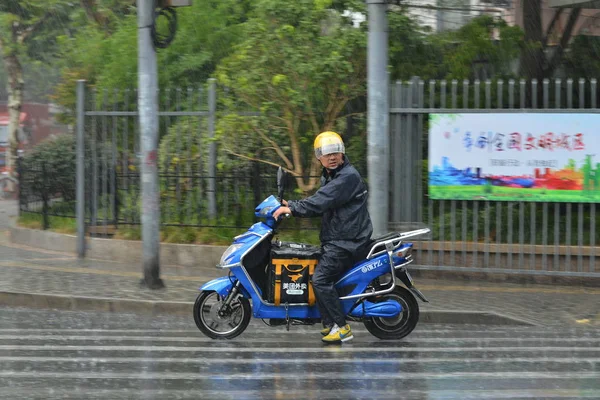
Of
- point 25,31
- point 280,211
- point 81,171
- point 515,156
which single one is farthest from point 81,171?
point 25,31

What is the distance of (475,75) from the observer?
1391 cm

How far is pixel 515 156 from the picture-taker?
11086 mm

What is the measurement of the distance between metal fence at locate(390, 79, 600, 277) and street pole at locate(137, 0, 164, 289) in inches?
119

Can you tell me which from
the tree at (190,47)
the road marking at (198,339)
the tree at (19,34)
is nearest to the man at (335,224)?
the road marking at (198,339)

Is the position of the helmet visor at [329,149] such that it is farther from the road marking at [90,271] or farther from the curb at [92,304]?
the road marking at [90,271]

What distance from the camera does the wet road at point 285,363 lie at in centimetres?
610

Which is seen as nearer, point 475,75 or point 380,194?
point 380,194

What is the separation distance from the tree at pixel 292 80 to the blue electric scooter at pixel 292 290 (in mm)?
4367

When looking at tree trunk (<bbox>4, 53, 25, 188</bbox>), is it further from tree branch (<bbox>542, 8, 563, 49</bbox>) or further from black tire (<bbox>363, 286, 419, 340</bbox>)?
black tire (<bbox>363, 286, 419, 340</bbox>)

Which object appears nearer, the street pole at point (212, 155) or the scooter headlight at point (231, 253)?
the scooter headlight at point (231, 253)

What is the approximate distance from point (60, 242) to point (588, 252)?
7.83 metres

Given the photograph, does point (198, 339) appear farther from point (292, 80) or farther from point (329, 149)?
point (292, 80)

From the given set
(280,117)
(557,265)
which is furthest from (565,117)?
(280,117)

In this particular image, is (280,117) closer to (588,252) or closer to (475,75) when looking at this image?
(475,75)
